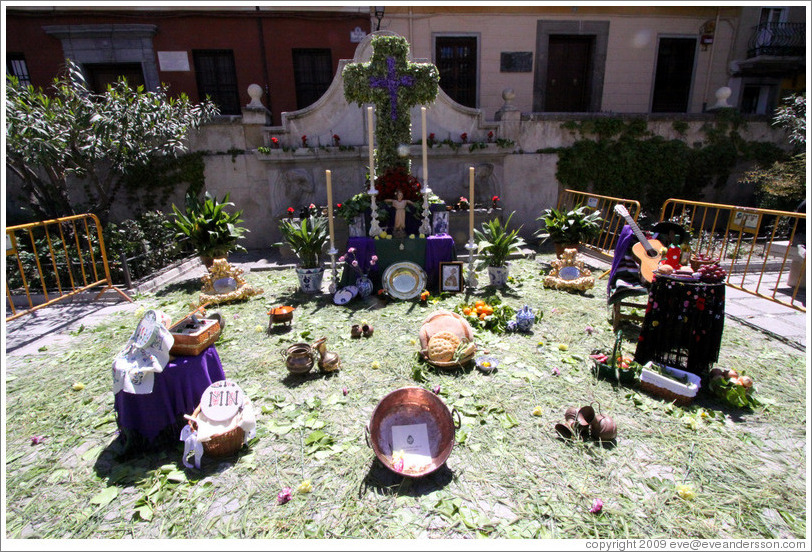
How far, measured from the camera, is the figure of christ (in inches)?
251

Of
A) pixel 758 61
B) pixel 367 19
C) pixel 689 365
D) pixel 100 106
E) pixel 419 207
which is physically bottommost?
pixel 689 365

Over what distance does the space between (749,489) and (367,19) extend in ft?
45.7

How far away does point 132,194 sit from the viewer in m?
9.98

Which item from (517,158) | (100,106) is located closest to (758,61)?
(517,158)

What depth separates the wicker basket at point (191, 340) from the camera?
3025 millimetres

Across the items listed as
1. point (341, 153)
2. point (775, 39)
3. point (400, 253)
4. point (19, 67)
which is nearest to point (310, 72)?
point (341, 153)

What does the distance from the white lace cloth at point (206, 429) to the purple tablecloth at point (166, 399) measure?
0.76ft

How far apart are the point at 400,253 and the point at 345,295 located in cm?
114

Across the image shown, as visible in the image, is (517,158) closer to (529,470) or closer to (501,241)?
(501,241)

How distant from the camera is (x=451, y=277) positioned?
631 centimetres

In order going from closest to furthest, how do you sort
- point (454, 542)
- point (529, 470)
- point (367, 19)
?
point (454, 542) < point (529, 470) < point (367, 19)

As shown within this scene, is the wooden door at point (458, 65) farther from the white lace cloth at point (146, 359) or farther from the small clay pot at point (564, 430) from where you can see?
the white lace cloth at point (146, 359)

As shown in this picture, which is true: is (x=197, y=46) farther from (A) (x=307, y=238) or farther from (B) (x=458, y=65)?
(A) (x=307, y=238)

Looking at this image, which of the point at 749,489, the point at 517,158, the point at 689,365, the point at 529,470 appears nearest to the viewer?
the point at 749,489
